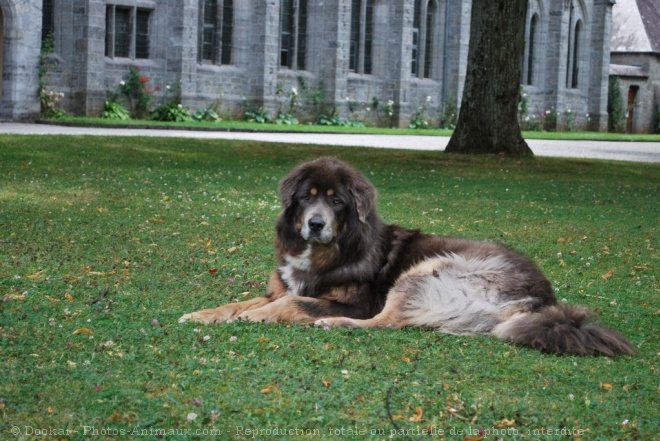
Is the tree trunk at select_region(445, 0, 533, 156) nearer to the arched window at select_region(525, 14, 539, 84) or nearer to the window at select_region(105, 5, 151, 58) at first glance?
the window at select_region(105, 5, 151, 58)

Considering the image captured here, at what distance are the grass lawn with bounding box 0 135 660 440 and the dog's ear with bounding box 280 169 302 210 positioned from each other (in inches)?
33.8

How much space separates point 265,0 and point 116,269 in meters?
33.7

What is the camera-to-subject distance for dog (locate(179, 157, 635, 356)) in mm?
7453

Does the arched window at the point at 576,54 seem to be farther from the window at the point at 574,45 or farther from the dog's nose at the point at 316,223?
the dog's nose at the point at 316,223

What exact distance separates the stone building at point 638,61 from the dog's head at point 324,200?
195 feet

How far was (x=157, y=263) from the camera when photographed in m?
10.4

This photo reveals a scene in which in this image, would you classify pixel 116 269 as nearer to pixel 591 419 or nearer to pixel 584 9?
pixel 591 419

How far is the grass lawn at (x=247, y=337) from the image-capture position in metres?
5.48

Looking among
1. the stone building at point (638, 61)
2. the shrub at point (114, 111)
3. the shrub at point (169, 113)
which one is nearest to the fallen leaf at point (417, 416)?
the shrub at point (114, 111)

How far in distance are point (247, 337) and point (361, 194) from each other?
1281mm

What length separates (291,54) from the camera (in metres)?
45.5

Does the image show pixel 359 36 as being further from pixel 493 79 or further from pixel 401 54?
pixel 493 79

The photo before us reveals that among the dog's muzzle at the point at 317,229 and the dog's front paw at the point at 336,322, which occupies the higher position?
the dog's muzzle at the point at 317,229

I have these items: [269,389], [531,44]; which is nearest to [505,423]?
[269,389]
